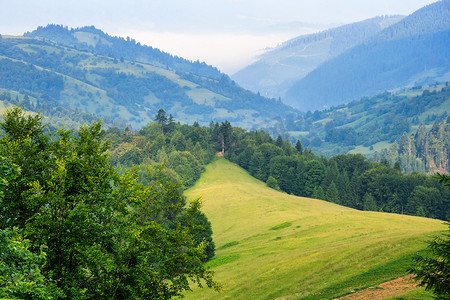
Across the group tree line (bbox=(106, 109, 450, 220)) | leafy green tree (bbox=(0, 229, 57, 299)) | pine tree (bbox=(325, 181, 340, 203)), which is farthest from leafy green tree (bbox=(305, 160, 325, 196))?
leafy green tree (bbox=(0, 229, 57, 299))

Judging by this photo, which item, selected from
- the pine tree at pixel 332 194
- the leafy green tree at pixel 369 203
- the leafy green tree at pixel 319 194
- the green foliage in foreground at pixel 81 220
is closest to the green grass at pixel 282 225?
the green foliage in foreground at pixel 81 220

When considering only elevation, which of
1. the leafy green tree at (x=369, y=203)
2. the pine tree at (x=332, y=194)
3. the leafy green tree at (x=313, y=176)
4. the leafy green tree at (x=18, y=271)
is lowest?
the leafy green tree at (x=369, y=203)

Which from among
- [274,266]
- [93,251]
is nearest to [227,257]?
[274,266]

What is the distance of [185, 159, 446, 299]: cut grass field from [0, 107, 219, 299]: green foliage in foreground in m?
13.2

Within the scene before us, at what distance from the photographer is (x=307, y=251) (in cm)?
4722

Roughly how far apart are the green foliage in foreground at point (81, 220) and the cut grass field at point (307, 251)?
13172mm

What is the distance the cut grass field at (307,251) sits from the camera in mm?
34375

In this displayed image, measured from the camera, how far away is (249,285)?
4100 centimetres

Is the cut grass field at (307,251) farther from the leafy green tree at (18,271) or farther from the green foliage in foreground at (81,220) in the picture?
the leafy green tree at (18,271)

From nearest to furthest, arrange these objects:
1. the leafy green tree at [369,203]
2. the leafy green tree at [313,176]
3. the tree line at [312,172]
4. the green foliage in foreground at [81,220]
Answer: the green foliage in foreground at [81,220] → the tree line at [312,172] → the leafy green tree at [369,203] → the leafy green tree at [313,176]

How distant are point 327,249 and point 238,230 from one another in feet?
126

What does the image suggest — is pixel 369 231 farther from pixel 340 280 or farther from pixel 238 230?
pixel 238 230

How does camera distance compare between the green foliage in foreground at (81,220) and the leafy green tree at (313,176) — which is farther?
the leafy green tree at (313,176)

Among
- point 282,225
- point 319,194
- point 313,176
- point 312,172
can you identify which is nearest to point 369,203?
point 319,194
